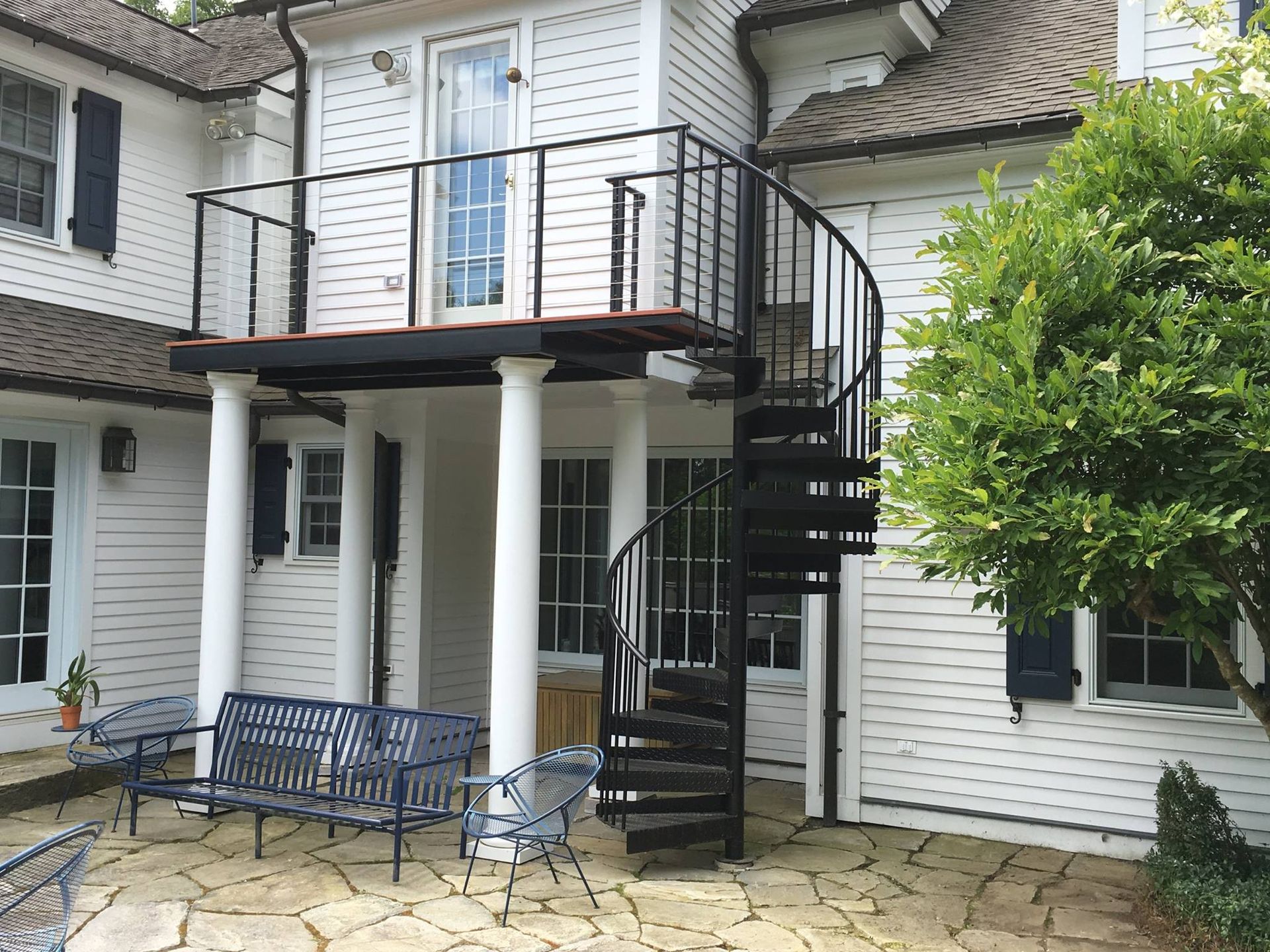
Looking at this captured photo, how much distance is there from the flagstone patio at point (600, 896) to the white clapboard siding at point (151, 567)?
2240 millimetres

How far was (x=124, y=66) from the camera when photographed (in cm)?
873

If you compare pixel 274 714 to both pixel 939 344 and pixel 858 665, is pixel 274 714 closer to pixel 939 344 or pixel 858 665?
pixel 858 665

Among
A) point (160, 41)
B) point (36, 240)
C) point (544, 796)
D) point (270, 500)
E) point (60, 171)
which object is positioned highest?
point (160, 41)

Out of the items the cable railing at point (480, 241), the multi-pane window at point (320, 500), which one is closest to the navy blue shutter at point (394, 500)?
the multi-pane window at point (320, 500)

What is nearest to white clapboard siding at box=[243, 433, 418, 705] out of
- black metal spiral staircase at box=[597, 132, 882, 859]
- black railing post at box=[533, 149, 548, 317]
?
black metal spiral staircase at box=[597, 132, 882, 859]

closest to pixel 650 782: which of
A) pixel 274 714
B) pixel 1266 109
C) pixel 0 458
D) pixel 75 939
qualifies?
pixel 274 714

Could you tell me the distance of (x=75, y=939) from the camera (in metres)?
4.89

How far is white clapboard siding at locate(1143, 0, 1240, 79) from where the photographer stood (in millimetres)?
6535

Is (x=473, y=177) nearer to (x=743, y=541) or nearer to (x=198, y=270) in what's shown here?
(x=198, y=270)

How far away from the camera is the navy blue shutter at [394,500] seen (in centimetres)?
914

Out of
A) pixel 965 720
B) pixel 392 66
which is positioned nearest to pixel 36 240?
pixel 392 66

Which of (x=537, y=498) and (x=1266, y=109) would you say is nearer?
(x=1266, y=109)

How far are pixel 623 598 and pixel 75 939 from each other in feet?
12.7

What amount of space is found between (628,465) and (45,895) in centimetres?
456
